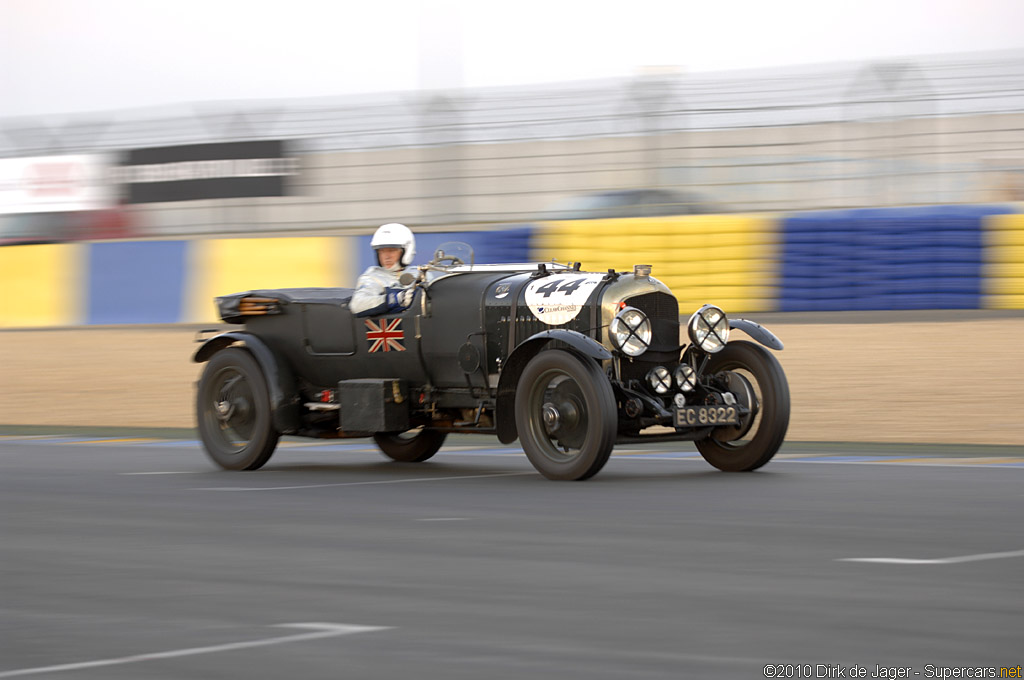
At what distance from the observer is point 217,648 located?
474cm

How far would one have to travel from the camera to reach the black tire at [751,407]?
946 cm

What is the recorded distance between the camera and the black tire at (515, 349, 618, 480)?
884cm

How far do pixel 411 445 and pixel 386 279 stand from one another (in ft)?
4.32

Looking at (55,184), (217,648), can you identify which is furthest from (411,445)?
(55,184)

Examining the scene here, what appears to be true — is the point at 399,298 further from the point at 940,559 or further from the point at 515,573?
the point at 940,559

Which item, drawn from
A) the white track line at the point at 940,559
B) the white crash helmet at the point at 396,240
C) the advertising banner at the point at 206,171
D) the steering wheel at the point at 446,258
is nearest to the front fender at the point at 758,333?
the steering wheel at the point at 446,258

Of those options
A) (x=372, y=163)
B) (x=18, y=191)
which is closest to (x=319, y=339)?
(x=372, y=163)

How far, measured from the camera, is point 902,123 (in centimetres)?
2088

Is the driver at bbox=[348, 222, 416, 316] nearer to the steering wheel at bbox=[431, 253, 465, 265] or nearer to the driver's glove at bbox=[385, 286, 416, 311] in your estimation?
the driver's glove at bbox=[385, 286, 416, 311]

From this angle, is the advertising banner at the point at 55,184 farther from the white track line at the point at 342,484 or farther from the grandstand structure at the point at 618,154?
the white track line at the point at 342,484

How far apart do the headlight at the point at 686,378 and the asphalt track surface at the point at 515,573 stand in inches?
21.0

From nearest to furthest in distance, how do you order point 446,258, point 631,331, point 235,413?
point 631,331, point 446,258, point 235,413

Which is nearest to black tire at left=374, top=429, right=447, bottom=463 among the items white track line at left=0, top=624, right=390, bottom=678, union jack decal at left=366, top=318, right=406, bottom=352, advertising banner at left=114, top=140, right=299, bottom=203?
union jack decal at left=366, top=318, right=406, bottom=352

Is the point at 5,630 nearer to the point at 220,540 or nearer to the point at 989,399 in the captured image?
the point at 220,540
